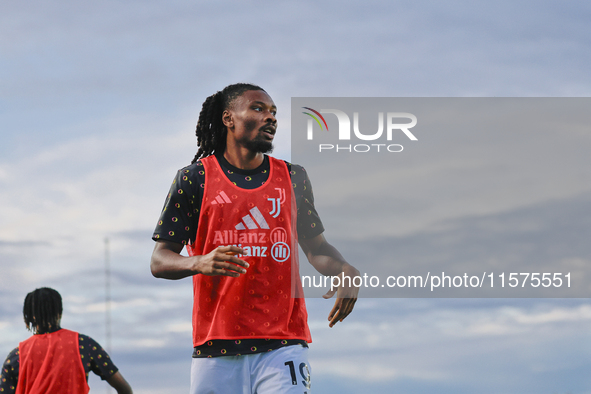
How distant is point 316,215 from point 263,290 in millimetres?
995

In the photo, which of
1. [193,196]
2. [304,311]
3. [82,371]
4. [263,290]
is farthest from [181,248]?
[82,371]

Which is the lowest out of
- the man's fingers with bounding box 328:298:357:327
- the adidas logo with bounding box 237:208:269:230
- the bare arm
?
the bare arm

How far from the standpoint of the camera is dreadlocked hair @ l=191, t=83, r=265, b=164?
237 inches

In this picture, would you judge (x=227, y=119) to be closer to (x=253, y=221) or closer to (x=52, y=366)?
(x=253, y=221)

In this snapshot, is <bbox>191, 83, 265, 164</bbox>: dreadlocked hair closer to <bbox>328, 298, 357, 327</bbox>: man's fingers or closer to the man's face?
the man's face

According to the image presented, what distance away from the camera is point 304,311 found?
17.6 feet

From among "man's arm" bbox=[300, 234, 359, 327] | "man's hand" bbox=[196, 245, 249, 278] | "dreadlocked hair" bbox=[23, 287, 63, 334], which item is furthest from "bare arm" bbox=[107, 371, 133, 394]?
"man's hand" bbox=[196, 245, 249, 278]

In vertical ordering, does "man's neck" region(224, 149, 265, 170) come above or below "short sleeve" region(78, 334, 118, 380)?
above

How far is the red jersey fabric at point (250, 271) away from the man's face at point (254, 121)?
38 cm

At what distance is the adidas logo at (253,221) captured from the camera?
5.24 meters

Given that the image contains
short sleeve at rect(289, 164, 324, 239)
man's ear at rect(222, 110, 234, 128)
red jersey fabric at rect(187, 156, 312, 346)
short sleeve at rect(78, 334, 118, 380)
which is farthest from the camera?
short sleeve at rect(78, 334, 118, 380)

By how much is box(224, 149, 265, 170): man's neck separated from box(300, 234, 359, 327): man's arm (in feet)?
2.61

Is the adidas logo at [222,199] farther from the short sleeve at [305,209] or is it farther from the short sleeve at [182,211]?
the short sleeve at [305,209]

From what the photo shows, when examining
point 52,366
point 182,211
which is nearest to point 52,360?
point 52,366
